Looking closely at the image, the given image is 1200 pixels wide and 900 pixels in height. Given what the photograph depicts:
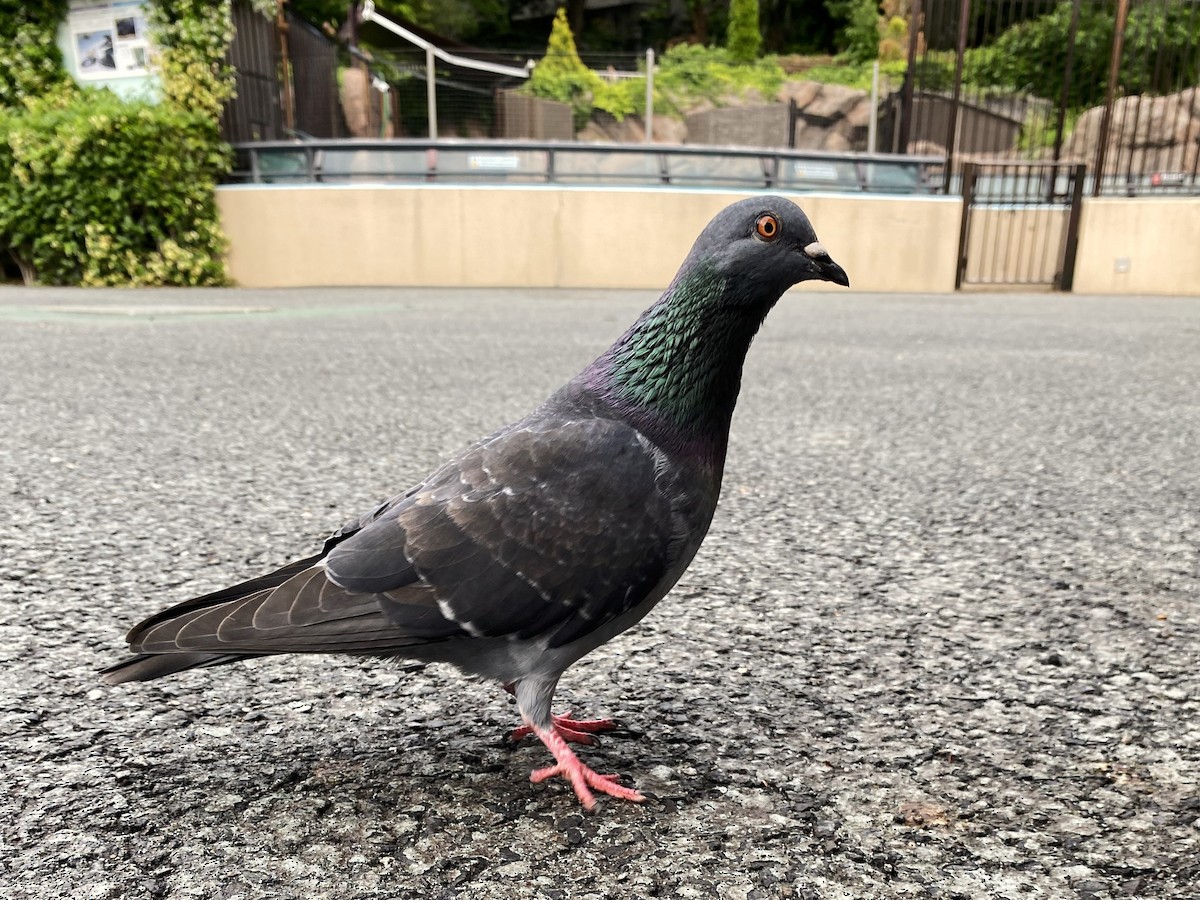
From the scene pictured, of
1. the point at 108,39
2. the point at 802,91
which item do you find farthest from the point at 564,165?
the point at 802,91

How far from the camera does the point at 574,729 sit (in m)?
1.90

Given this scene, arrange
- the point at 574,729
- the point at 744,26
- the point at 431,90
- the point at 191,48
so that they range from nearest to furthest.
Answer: the point at 574,729 → the point at 191,48 → the point at 431,90 → the point at 744,26

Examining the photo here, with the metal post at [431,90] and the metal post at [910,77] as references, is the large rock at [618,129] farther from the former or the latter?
the metal post at [910,77]

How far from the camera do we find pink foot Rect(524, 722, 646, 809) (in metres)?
1.65

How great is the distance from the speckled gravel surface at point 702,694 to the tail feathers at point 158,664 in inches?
10.9

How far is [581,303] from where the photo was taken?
11.2m

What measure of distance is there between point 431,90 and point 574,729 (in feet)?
57.6

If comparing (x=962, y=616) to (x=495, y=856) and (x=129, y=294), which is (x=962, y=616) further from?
(x=129, y=294)

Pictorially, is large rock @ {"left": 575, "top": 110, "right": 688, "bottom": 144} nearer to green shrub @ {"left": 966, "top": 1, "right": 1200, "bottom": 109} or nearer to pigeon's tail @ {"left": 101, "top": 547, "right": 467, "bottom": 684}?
green shrub @ {"left": 966, "top": 1, "right": 1200, "bottom": 109}

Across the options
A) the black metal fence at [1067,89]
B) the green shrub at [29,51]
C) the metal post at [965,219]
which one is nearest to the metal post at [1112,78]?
the black metal fence at [1067,89]

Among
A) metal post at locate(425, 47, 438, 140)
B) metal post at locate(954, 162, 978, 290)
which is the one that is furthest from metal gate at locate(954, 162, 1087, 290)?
metal post at locate(425, 47, 438, 140)

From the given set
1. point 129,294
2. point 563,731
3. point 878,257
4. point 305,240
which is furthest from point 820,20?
point 563,731

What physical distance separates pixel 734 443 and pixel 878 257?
1038 cm

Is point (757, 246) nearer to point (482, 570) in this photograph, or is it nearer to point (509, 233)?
point (482, 570)
